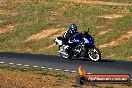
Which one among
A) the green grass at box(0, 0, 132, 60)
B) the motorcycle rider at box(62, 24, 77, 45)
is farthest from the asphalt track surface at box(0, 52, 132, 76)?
the green grass at box(0, 0, 132, 60)

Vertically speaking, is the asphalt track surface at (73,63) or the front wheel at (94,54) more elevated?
the front wheel at (94,54)

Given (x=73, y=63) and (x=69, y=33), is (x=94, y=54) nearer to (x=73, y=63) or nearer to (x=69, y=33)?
(x=73, y=63)

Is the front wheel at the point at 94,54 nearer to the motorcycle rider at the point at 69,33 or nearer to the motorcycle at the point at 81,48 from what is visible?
the motorcycle at the point at 81,48

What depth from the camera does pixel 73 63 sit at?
24344mm

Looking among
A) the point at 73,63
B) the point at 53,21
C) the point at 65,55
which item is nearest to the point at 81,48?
the point at 65,55

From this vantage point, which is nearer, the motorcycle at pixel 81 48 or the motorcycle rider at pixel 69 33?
the motorcycle at pixel 81 48

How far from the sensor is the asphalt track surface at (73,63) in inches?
855

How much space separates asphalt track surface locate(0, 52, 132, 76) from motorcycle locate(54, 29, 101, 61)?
451 millimetres

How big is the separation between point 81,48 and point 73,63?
6.88 feet

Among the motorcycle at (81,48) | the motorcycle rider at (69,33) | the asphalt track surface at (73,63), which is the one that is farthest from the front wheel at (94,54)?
the motorcycle rider at (69,33)

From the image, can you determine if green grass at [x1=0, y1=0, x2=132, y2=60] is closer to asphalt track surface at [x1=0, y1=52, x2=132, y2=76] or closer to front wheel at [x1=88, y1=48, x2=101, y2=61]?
front wheel at [x1=88, y1=48, x2=101, y2=61]

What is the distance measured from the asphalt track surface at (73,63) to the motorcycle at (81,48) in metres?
0.45

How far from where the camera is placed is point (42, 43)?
133 ft

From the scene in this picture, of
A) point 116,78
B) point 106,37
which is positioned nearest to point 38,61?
point 116,78
